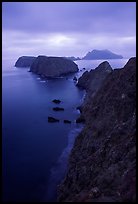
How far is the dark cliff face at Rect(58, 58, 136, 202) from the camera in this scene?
66.2ft

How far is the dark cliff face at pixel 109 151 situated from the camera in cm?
2019

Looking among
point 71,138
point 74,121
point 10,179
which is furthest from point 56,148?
point 74,121

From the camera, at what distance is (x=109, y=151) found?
27906mm

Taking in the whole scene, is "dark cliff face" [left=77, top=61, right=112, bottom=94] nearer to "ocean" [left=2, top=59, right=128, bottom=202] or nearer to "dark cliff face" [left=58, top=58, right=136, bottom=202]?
"ocean" [left=2, top=59, right=128, bottom=202]

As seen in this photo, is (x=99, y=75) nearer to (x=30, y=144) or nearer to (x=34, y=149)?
(x=30, y=144)

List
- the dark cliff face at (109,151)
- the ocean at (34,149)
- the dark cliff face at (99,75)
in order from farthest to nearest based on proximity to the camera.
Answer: the dark cliff face at (99,75), the ocean at (34,149), the dark cliff face at (109,151)

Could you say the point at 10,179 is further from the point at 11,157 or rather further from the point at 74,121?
the point at 74,121

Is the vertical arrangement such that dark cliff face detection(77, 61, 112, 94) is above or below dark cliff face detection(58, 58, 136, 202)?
above

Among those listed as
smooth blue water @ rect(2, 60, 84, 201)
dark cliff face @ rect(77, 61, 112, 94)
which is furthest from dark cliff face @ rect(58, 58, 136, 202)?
dark cliff face @ rect(77, 61, 112, 94)

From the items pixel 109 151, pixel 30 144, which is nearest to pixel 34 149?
pixel 30 144

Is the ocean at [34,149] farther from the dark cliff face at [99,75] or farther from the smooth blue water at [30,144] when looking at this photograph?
the dark cliff face at [99,75]

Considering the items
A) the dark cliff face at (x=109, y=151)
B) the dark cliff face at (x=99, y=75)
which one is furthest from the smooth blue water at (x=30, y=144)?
the dark cliff face at (x=99, y=75)

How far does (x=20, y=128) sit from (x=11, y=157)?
20257mm

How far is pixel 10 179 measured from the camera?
44.2 meters
